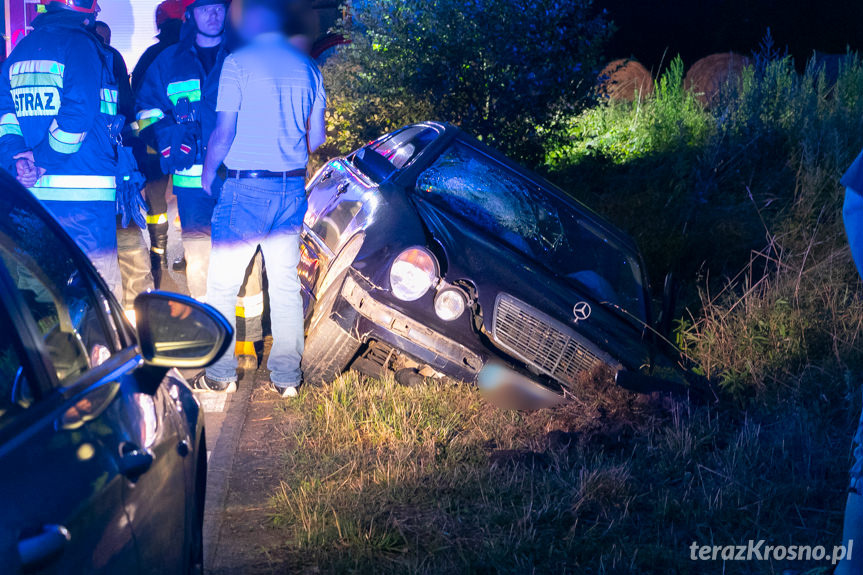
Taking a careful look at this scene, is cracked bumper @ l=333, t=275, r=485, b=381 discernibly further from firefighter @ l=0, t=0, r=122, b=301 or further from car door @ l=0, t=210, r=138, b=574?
car door @ l=0, t=210, r=138, b=574

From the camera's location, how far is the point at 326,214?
5.55 m

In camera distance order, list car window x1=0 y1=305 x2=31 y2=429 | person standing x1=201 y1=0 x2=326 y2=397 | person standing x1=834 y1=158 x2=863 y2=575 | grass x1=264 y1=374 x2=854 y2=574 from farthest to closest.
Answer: person standing x1=201 y1=0 x2=326 y2=397, grass x1=264 y1=374 x2=854 y2=574, person standing x1=834 y1=158 x2=863 y2=575, car window x1=0 y1=305 x2=31 y2=429

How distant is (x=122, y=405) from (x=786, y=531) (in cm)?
291

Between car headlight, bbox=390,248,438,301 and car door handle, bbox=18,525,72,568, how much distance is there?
303 centimetres

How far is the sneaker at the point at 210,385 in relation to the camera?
520 centimetres

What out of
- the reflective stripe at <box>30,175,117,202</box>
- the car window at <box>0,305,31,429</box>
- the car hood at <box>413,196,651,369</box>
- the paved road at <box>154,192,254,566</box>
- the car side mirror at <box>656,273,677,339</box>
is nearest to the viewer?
the car window at <box>0,305,31,429</box>

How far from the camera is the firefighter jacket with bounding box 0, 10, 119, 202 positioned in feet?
14.8

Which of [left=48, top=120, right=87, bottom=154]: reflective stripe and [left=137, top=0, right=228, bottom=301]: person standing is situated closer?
[left=48, top=120, right=87, bottom=154]: reflective stripe

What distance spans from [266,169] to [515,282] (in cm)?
157

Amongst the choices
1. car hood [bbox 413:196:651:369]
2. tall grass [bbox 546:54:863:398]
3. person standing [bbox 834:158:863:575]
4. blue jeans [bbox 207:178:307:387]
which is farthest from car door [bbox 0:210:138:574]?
tall grass [bbox 546:54:863:398]

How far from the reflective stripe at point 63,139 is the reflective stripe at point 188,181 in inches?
44.1

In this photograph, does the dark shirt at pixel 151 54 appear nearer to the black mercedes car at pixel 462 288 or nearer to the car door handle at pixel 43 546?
the black mercedes car at pixel 462 288

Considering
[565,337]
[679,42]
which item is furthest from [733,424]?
[679,42]

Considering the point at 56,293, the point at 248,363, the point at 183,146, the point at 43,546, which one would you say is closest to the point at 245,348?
the point at 248,363
